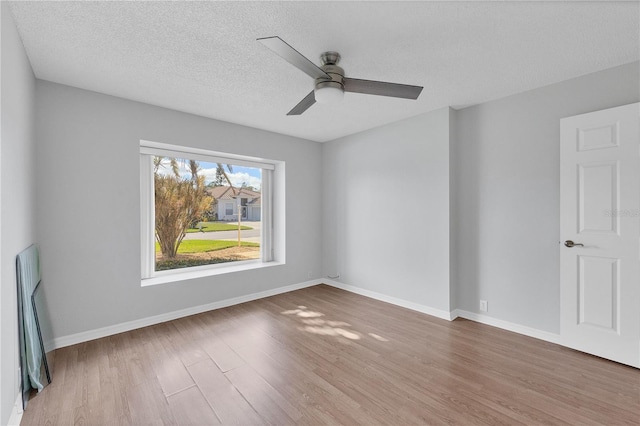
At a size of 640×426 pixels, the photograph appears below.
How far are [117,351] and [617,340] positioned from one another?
4260 millimetres

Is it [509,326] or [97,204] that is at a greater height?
[97,204]

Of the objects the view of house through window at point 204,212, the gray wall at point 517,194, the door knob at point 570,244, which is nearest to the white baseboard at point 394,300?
the gray wall at point 517,194

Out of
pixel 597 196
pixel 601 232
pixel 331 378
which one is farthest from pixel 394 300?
pixel 597 196

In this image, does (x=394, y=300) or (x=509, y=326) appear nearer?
(x=509, y=326)

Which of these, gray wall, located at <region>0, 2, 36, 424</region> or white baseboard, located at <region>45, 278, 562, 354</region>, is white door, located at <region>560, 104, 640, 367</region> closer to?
white baseboard, located at <region>45, 278, 562, 354</region>

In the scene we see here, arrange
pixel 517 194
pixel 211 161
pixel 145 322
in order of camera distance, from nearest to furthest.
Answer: pixel 517 194, pixel 145 322, pixel 211 161

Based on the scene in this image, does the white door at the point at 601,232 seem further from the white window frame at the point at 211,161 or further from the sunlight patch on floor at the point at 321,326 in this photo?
the white window frame at the point at 211,161

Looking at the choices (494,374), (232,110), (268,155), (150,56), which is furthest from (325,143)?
(494,374)

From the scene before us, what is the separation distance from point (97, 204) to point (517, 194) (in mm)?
4310

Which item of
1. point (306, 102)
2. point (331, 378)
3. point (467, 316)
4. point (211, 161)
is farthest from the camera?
point (211, 161)

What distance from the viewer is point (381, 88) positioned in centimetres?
197

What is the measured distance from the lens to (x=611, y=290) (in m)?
2.24

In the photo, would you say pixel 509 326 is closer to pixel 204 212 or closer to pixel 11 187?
pixel 204 212

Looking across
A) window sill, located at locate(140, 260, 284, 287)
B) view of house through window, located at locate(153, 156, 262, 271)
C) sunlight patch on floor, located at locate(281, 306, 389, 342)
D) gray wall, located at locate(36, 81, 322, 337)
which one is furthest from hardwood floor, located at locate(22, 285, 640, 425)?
view of house through window, located at locate(153, 156, 262, 271)
